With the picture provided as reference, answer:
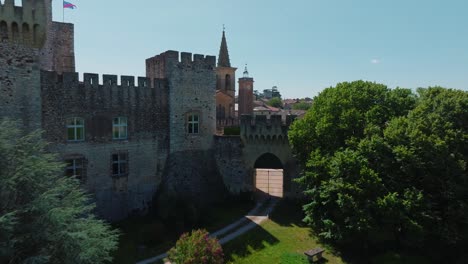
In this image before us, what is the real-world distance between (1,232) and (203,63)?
662 inches

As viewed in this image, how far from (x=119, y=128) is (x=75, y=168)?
347 cm

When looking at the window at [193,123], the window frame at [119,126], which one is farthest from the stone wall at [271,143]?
the window frame at [119,126]

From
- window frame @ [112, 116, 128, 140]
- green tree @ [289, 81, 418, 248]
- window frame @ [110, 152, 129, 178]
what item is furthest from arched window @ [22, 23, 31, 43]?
green tree @ [289, 81, 418, 248]

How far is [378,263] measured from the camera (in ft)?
61.2

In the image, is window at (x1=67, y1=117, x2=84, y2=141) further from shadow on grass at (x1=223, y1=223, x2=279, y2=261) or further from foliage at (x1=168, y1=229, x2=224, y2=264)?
shadow on grass at (x1=223, y1=223, x2=279, y2=261)

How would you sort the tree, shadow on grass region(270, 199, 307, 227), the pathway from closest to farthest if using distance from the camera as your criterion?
the tree
the pathway
shadow on grass region(270, 199, 307, 227)

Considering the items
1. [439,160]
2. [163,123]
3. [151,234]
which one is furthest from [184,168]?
[439,160]

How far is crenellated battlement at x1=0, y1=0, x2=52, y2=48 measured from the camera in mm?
16984

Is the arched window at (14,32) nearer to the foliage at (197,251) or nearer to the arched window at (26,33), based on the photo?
the arched window at (26,33)

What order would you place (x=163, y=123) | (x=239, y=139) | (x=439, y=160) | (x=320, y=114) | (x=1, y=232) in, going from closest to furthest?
1. (x=1, y=232)
2. (x=439, y=160)
3. (x=320, y=114)
4. (x=163, y=123)
5. (x=239, y=139)

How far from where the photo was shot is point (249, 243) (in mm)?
19906

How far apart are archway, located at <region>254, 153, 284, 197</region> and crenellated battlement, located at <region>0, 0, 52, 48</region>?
1565 centimetres

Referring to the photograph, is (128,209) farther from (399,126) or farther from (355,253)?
(399,126)

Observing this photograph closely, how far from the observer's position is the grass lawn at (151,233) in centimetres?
1877
